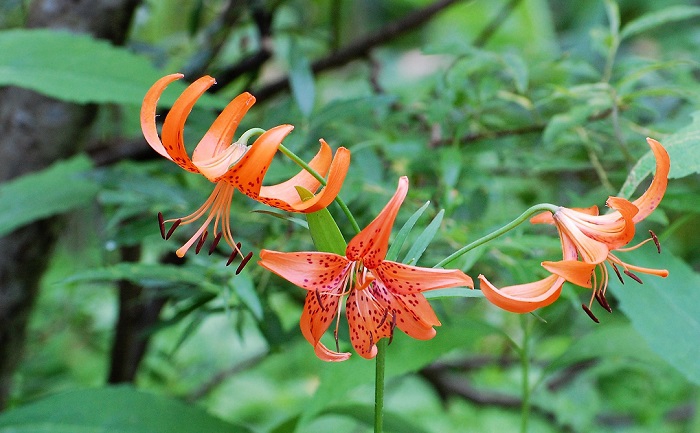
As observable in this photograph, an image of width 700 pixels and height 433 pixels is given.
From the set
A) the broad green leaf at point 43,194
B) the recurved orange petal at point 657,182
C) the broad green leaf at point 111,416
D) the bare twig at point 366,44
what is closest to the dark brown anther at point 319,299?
the recurved orange petal at point 657,182

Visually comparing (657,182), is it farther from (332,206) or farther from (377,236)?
(332,206)

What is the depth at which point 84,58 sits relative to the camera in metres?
0.95

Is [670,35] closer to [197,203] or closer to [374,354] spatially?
[197,203]

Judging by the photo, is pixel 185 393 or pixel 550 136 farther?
pixel 185 393

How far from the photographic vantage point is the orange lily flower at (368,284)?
0.46 m

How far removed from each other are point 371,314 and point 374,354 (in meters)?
0.04

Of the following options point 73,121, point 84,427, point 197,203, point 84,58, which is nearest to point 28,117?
point 73,121

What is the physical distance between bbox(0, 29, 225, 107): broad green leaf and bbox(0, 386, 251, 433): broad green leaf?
377 millimetres

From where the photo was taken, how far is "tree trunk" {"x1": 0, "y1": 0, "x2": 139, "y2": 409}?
1.13 meters

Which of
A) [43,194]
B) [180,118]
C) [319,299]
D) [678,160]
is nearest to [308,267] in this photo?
[319,299]

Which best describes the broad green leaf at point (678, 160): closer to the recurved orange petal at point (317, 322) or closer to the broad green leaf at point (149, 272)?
the recurved orange petal at point (317, 322)

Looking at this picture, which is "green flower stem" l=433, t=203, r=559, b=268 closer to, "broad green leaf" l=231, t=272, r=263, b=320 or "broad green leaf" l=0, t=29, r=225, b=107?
"broad green leaf" l=231, t=272, r=263, b=320

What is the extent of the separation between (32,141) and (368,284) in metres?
0.86

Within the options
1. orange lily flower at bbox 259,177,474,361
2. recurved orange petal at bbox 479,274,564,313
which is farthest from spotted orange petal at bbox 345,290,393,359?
recurved orange petal at bbox 479,274,564,313
